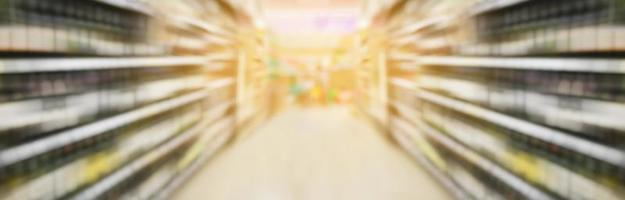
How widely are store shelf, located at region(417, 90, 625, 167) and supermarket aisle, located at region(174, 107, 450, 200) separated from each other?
0.59 metres

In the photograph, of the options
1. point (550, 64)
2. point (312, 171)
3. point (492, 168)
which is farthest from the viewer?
point (312, 171)

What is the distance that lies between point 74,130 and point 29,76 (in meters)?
0.25

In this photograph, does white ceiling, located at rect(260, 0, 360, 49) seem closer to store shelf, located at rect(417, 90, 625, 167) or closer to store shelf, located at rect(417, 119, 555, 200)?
→ store shelf, located at rect(417, 119, 555, 200)

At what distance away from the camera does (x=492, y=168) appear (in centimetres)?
213

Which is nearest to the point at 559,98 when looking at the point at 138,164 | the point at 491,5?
the point at 491,5

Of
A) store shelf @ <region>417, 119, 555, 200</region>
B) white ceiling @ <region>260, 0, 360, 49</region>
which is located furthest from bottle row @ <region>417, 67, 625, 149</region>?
white ceiling @ <region>260, 0, 360, 49</region>

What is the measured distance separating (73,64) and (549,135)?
1.52 m

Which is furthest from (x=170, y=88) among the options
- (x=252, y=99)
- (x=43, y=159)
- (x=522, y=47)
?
(x=252, y=99)

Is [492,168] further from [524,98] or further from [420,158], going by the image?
[420,158]

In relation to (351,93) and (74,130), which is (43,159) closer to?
(74,130)

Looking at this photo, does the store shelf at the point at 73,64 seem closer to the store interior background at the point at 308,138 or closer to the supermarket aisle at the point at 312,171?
the store interior background at the point at 308,138

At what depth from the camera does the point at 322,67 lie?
28.3ft

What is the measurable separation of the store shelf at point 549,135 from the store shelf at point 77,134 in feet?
4.84

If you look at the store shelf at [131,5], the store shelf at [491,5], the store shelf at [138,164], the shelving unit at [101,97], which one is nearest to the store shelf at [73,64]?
the shelving unit at [101,97]
